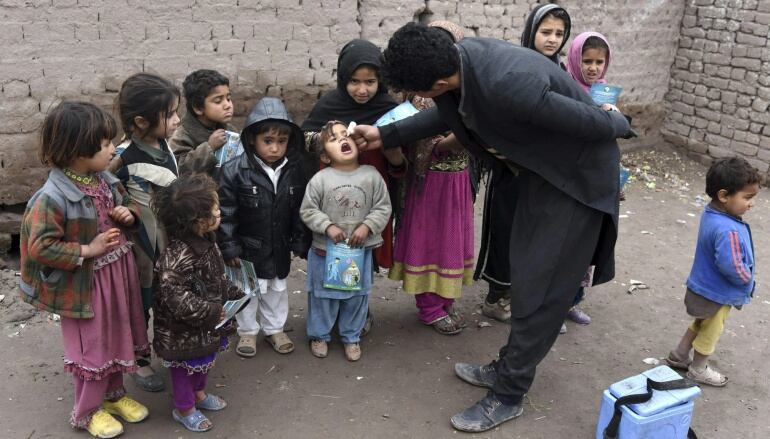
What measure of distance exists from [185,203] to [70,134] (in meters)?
0.52

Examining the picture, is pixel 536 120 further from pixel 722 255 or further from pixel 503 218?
pixel 722 255

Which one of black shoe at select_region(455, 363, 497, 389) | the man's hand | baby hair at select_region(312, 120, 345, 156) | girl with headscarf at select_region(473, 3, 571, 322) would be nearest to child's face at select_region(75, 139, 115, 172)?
baby hair at select_region(312, 120, 345, 156)

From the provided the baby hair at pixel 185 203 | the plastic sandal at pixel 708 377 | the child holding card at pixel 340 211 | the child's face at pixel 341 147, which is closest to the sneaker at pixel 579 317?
the plastic sandal at pixel 708 377

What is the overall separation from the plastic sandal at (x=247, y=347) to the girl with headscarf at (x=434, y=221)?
895 mm

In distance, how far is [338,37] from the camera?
5723mm

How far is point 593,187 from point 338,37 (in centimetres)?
336

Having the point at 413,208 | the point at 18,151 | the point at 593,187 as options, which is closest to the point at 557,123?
the point at 593,187

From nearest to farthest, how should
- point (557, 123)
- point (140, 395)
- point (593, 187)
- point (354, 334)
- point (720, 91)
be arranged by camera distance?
1. point (557, 123)
2. point (593, 187)
3. point (140, 395)
4. point (354, 334)
5. point (720, 91)

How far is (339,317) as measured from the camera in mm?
3863

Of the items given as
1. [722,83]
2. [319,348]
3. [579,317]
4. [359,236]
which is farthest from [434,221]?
[722,83]

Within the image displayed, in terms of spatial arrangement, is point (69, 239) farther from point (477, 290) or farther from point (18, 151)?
point (477, 290)

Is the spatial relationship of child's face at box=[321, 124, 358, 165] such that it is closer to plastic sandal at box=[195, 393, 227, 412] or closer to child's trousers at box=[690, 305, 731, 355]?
plastic sandal at box=[195, 393, 227, 412]

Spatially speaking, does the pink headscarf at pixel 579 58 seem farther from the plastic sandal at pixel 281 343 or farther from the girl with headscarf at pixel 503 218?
the plastic sandal at pixel 281 343

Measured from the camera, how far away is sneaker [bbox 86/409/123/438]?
119 inches
